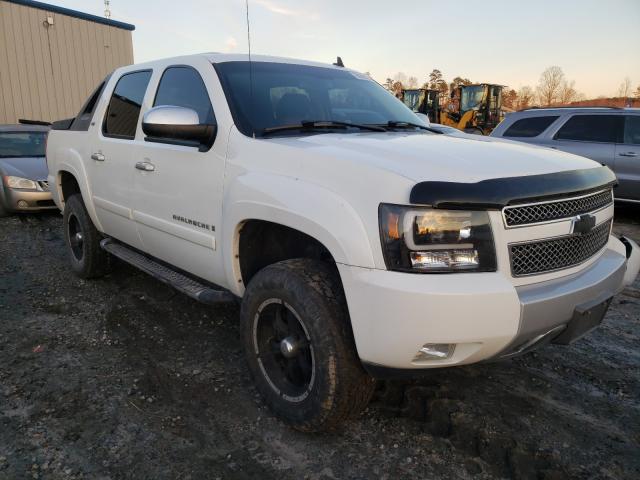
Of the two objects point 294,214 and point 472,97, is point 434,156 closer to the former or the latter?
point 294,214

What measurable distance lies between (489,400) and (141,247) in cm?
269

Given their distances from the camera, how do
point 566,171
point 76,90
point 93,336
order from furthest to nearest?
point 76,90 → point 93,336 → point 566,171

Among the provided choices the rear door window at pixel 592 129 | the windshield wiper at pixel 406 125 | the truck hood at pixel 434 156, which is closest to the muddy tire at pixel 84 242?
the truck hood at pixel 434 156

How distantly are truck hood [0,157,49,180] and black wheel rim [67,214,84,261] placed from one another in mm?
3624

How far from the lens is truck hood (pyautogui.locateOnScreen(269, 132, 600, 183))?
2.04 meters

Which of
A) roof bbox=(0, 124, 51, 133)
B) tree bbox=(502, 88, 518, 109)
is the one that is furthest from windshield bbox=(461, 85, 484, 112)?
tree bbox=(502, 88, 518, 109)

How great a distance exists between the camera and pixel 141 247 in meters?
3.85

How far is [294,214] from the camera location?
7.42 ft

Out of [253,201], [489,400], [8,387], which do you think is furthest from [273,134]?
[8,387]

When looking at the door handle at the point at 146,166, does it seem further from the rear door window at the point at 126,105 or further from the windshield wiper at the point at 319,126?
the windshield wiper at the point at 319,126

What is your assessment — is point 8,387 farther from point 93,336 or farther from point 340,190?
point 340,190

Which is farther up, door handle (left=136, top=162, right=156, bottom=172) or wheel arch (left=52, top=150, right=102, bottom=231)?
door handle (left=136, top=162, right=156, bottom=172)

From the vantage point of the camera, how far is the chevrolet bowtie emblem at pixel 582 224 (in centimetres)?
220

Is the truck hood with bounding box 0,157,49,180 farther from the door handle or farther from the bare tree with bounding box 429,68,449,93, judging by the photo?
the bare tree with bounding box 429,68,449,93
